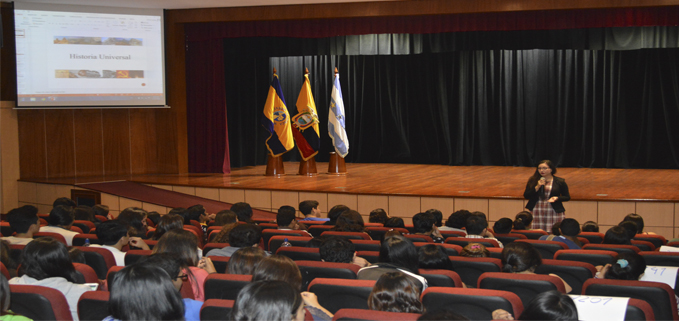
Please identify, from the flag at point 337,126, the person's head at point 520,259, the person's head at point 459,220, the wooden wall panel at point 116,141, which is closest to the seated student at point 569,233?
the person's head at point 459,220

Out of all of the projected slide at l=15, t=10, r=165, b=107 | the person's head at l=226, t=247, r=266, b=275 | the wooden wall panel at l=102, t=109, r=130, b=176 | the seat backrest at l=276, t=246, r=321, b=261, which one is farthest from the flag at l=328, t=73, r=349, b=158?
the person's head at l=226, t=247, r=266, b=275

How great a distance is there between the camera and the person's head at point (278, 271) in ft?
7.39

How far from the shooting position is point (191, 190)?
9336 mm

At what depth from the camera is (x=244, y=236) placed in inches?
140

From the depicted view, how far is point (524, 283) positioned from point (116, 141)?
9.46 metres

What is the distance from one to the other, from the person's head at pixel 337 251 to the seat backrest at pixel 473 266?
1.90ft

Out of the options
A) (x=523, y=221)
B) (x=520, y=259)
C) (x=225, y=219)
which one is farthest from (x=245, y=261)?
(x=523, y=221)

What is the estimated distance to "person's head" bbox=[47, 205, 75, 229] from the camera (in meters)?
4.73

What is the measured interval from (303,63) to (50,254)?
38.9ft

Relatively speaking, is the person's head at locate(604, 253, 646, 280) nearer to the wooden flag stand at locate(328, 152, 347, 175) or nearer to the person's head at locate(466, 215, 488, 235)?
the person's head at locate(466, 215, 488, 235)

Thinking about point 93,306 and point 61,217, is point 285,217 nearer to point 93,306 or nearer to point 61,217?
point 61,217

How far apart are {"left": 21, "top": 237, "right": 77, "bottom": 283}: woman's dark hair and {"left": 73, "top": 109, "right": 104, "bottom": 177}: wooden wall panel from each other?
8.42 meters

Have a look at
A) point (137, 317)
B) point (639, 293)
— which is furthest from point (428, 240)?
point (137, 317)

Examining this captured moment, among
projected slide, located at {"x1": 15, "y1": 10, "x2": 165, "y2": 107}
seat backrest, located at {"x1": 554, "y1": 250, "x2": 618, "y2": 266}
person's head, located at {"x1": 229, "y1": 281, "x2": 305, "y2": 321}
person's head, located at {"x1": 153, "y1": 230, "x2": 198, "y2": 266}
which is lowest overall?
seat backrest, located at {"x1": 554, "y1": 250, "x2": 618, "y2": 266}
